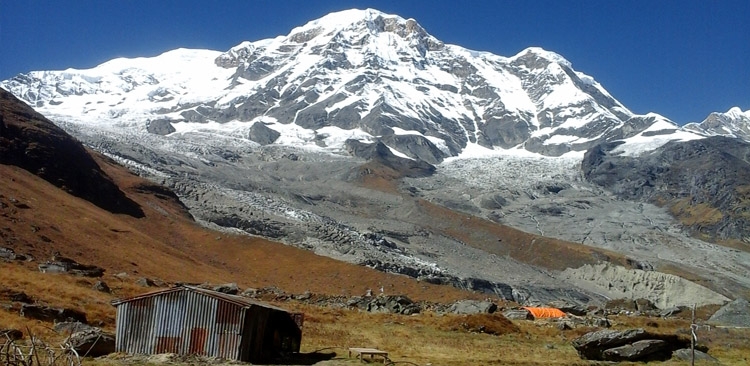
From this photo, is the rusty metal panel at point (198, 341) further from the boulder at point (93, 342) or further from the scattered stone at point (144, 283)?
the scattered stone at point (144, 283)

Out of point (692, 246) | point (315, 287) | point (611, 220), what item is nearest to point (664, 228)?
point (611, 220)

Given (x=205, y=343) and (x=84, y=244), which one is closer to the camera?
(x=205, y=343)

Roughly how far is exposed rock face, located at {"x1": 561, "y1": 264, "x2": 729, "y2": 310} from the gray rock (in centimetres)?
5828

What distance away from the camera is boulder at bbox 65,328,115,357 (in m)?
29.9

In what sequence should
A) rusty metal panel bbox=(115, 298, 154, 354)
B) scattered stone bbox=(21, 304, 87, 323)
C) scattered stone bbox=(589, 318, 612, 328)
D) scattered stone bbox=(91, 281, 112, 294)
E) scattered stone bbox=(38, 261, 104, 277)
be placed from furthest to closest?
scattered stone bbox=(38, 261, 104, 277) → scattered stone bbox=(589, 318, 612, 328) → scattered stone bbox=(91, 281, 112, 294) → scattered stone bbox=(21, 304, 87, 323) → rusty metal panel bbox=(115, 298, 154, 354)

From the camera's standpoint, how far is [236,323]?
3136cm

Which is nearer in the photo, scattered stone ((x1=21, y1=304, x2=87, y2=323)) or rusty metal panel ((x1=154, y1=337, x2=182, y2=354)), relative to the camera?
rusty metal panel ((x1=154, y1=337, x2=182, y2=354))

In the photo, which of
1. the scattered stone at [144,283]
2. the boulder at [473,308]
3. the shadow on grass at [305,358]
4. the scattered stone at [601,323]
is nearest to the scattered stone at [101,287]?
the scattered stone at [144,283]

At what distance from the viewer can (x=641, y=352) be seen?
34.8 m

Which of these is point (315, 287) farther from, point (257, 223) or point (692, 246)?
point (692, 246)

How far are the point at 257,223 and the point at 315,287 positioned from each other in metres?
30.9

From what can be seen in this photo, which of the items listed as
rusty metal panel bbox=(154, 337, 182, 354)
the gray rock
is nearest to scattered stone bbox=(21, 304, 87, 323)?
rusty metal panel bbox=(154, 337, 182, 354)

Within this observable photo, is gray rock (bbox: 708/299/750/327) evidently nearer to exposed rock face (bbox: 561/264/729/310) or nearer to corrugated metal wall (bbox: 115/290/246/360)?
corrugated metal wall (bbox: 115/290/246/360)

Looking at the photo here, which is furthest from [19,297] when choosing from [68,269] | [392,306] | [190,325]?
[392,306]
